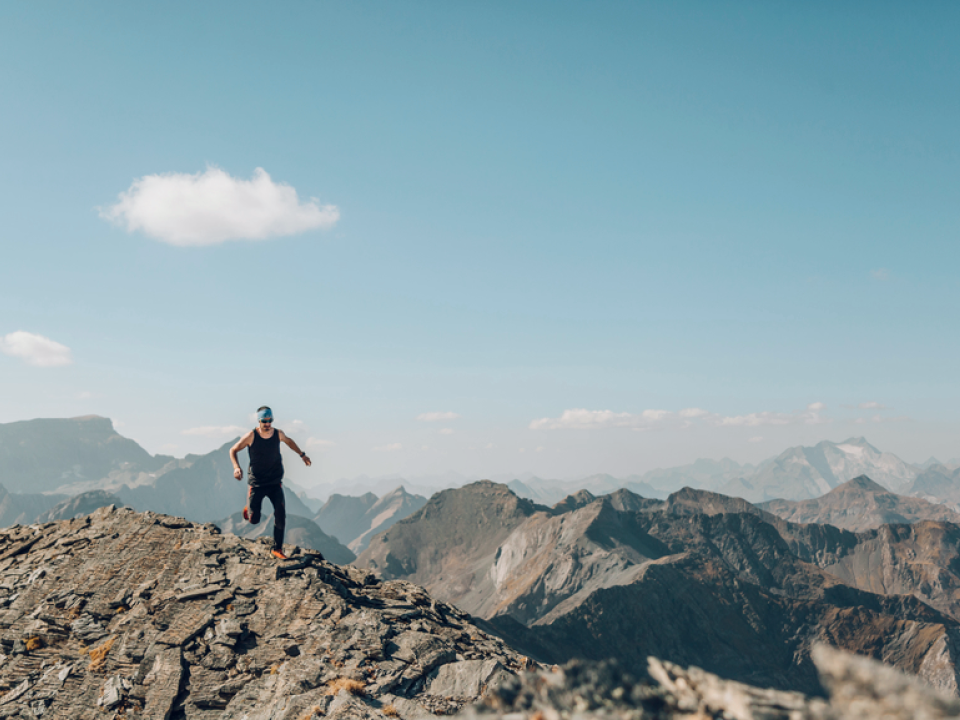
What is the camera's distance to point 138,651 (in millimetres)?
13625

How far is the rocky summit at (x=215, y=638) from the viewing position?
11.9m

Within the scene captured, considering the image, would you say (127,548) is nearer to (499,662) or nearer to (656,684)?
(499,662)

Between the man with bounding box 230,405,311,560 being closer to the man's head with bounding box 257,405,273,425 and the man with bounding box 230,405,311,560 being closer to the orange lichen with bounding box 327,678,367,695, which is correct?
the man's head with bounding box 257,405,273,425

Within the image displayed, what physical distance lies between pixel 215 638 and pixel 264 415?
5.59 meters

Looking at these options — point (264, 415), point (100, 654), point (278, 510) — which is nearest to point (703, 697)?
point (264, 415)

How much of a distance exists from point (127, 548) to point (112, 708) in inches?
264

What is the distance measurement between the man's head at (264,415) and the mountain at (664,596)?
5289cm

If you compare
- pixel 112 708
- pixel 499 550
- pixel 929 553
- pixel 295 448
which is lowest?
pixel 929 553

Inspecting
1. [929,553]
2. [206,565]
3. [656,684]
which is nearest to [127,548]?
[206,565]

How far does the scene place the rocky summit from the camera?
11898 millimetres

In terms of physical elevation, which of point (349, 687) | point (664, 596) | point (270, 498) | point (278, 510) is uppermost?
point (270, 498)

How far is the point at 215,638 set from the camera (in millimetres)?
13883

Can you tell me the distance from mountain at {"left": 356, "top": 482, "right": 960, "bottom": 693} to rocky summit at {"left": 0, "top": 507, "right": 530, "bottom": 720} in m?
49.1

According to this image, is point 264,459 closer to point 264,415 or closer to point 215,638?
point 264,415
